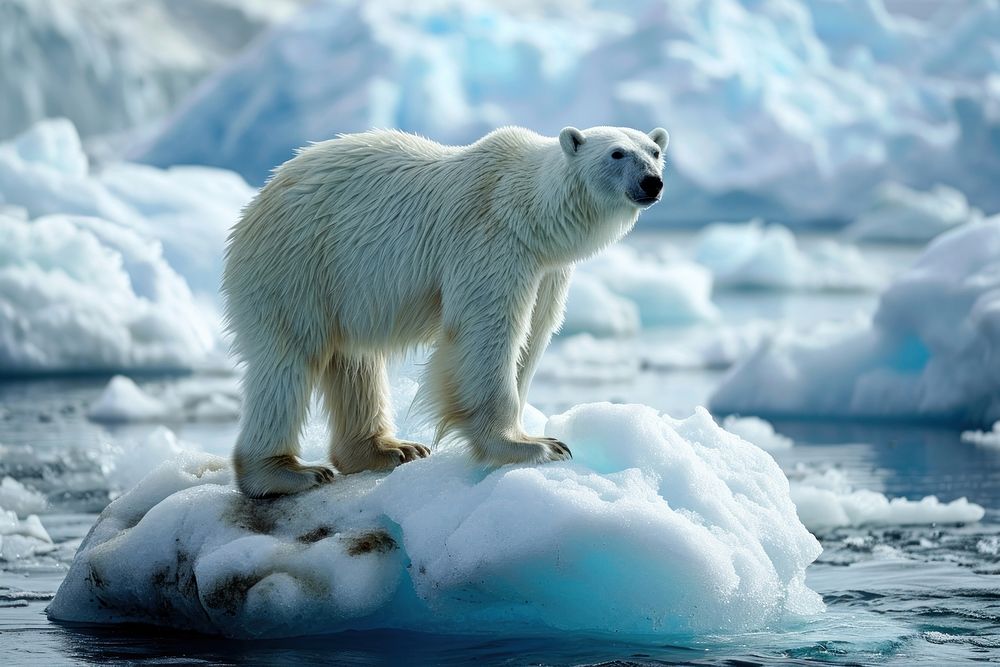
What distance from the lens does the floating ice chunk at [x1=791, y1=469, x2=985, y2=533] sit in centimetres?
709

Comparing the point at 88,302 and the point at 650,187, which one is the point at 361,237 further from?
the point at 88,302

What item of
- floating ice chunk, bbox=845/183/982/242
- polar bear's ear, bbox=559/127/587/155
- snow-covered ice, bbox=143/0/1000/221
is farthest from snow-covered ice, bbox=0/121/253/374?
floating ice chunk, bbox=845/183/982/242

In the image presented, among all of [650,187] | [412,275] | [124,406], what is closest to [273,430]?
[412,275]

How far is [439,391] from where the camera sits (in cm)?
495

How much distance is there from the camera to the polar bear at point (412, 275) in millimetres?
4816

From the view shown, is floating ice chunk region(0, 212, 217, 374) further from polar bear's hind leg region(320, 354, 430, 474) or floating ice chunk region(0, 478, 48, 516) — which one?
polar bear's hind leg region(320, 354, 430, 474)

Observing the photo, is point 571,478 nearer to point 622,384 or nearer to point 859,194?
point 622,384

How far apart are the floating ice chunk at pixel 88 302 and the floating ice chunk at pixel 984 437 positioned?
24.1 ft

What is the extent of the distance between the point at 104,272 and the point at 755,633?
9851 mm

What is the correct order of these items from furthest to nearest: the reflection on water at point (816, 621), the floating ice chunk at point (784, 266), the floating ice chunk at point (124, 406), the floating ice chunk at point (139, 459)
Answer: the floating ice chunk at point (784, 266) → the floating ice chunk at point (124, 406) → the floating ice chunk at point (139, 459) → the reflection on water at point (816, 621)

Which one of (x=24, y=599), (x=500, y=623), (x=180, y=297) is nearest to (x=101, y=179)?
(x=180, y=297)

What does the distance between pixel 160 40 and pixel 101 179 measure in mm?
→ 26816

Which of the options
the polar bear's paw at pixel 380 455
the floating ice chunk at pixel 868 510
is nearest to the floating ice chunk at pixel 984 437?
the floating ice chunk at pixel 868 510

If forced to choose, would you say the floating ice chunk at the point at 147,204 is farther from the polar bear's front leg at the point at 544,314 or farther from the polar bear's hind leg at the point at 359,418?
the polar bear's front leg at the point at 544,314
